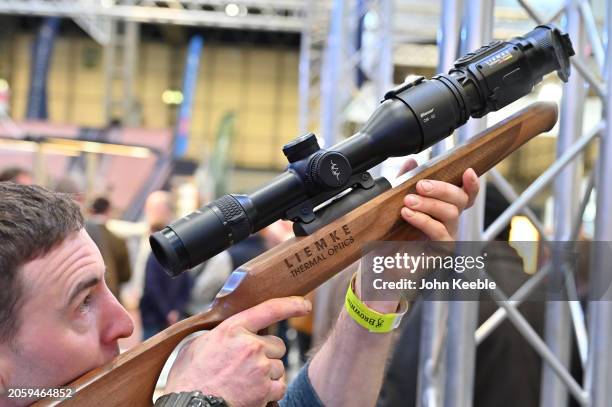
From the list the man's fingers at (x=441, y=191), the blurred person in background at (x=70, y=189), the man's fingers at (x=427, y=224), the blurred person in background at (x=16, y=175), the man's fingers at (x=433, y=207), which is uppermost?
the man's fingers at (x=441, y=191)

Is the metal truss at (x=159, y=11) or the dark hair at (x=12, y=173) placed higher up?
the dark hair at (x=12, y=173)

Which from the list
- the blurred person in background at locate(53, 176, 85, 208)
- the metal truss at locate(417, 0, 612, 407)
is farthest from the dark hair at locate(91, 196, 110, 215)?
the metal truss at locate(417, 0, 612, 407)

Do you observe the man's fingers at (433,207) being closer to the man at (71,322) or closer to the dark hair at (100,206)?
the man at (71,322)

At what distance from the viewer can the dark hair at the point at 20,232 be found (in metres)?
0.77

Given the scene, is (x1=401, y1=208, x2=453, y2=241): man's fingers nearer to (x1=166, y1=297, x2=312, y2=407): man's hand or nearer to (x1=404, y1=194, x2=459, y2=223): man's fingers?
(x1=404, y1=194, x2=459, y2=223): man's fingers

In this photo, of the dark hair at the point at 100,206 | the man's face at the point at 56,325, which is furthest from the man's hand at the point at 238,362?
the dark hair at the point at 100,206

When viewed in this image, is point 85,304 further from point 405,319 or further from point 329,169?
point 405,319

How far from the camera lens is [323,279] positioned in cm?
88

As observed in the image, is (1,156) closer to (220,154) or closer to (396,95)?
(220,154)

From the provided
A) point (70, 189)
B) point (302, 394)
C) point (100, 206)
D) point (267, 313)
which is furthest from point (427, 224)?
point (100, 206)

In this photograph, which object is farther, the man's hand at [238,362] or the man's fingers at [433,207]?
the man's fingers at [433,207]

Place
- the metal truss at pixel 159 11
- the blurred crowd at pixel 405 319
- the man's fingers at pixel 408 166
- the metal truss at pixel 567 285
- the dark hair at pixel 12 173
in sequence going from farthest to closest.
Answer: the metal truss at pixel 159 11 < the dark hair at pixel 12 173 < the blurred crowd at pixel 405 319 < the metal truss at pixel 567 285 < the man's fingers at pixel 408 166

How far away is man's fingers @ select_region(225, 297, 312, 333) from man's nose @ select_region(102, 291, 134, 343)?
0.46 ft

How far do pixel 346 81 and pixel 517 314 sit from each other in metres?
3.59
